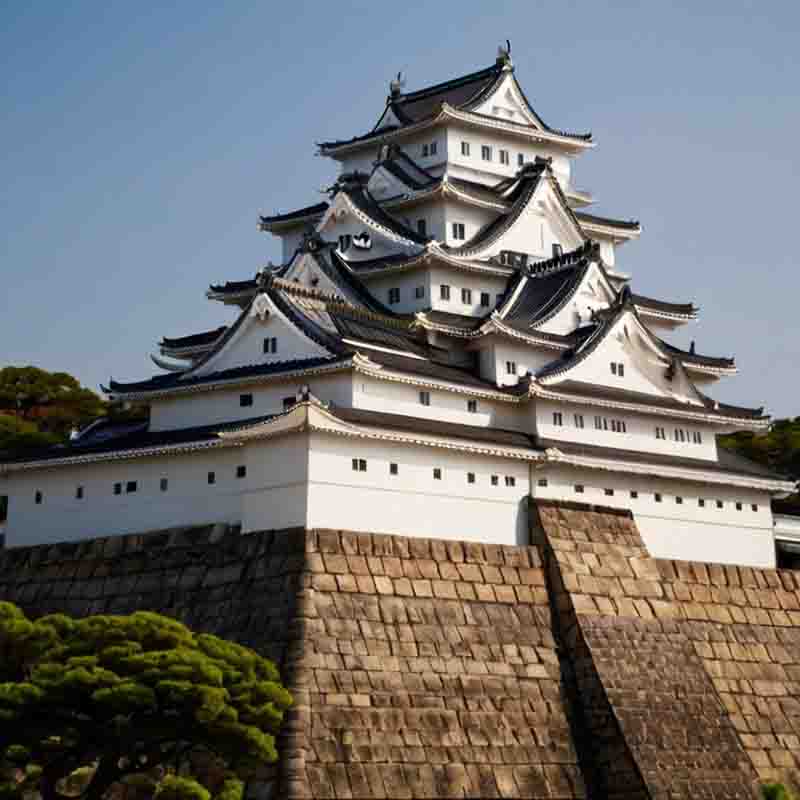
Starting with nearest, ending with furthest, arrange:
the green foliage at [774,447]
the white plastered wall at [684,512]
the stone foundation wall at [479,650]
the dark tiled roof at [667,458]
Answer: the stone foundation wall at [479,650]
the white plastered wall at [684,512]
the dark tiled roof at [667,458]
the green foliage at [774,447]

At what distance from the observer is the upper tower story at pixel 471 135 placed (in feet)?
149

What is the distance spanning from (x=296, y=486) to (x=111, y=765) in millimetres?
7255

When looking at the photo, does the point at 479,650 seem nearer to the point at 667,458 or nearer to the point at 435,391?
the point at 435,391

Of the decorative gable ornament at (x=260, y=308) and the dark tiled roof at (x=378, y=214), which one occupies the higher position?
the dark tiled roof at (x=378, y=214)

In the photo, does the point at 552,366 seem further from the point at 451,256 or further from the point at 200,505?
the point at 200,505

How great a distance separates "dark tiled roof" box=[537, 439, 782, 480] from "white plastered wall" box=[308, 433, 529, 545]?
5.59 feet

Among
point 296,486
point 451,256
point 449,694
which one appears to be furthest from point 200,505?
point 451,256

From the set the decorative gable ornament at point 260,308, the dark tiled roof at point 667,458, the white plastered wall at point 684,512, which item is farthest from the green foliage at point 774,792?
the decorative gable ornament at point 260,308

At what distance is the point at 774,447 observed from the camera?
185 feet

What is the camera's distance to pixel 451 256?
41062 millimetres

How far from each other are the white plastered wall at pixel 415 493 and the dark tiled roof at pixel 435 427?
0.40 m

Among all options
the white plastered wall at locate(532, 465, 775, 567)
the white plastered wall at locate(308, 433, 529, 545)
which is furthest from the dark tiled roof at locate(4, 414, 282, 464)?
the white plastered wall at locate(532, 465, 775, 567)

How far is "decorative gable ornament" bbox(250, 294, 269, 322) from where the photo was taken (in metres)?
36.7

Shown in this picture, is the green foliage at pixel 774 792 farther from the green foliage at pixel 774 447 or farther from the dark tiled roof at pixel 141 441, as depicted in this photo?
the green foliage at pixel 774 447
